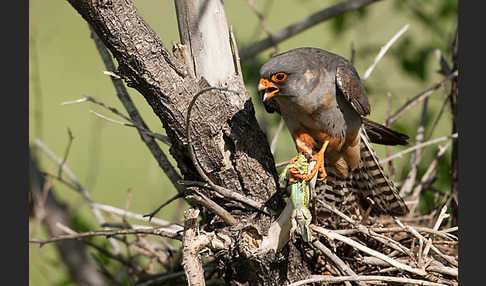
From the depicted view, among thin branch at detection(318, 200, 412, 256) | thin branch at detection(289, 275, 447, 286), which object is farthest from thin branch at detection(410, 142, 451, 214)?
thin branch at detection(289, 275, 447, 286)

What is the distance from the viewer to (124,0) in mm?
2906

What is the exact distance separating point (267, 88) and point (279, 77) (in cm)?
12

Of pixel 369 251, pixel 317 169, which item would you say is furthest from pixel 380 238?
pixel 317 169

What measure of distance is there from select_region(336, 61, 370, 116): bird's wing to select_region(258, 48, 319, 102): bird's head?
0.56 ft

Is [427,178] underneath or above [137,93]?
underneath

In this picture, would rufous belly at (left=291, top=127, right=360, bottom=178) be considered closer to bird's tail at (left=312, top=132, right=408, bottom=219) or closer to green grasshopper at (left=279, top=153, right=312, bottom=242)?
bird's tail at (left=312, top=132, right=408, bottom=219)

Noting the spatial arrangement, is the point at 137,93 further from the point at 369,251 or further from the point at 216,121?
the point at 369,251

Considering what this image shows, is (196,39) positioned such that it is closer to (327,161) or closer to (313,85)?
(313,85)

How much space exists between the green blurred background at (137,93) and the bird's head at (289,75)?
→ 0.91 metres

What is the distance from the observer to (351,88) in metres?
3.83

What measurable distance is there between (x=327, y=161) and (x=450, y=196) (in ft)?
3.26

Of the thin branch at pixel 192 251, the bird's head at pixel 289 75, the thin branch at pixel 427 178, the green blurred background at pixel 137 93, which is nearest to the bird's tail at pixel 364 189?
the thin branch at pixel 427 178

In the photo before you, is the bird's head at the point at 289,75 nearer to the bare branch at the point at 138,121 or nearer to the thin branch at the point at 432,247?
the bare branch at the point at 138,121

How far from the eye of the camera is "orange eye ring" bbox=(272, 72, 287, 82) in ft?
11.9
